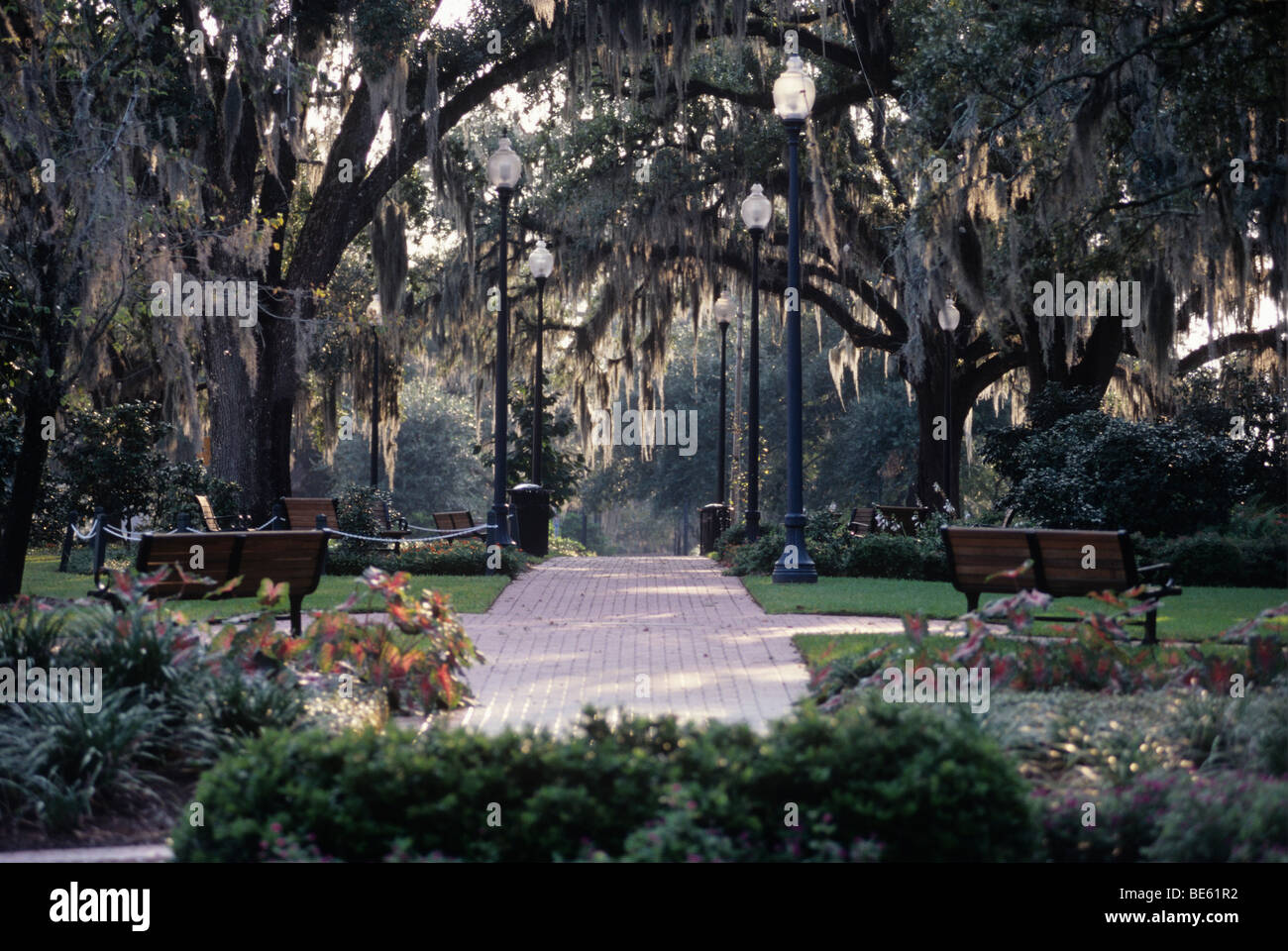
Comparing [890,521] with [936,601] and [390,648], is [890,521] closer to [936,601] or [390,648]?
[936,601]

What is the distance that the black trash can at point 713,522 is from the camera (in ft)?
94.3

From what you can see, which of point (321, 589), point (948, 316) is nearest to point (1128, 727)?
point (321, 589)

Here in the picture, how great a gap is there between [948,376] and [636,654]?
14.6 metres

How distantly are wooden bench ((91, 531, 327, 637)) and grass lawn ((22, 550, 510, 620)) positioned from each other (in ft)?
4.44

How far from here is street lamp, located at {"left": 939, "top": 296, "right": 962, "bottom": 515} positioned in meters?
22.4

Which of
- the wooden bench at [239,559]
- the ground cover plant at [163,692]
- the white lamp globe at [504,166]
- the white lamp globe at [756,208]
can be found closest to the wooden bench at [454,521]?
the white lamp globe at [504,166]

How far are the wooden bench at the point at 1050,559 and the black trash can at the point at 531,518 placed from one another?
15436 mm

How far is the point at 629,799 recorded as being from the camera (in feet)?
15.3

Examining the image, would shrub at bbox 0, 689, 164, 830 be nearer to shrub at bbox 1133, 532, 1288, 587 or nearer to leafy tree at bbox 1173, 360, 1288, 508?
shrub at bbox 1133, 532, 1288, 587

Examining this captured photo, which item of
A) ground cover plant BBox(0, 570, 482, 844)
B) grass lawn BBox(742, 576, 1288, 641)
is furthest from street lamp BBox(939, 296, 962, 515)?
ground cover plant BBox(0, 570, 482, 844)

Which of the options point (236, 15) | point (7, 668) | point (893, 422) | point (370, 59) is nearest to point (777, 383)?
point (893, 422)

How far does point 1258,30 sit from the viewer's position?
12727mm

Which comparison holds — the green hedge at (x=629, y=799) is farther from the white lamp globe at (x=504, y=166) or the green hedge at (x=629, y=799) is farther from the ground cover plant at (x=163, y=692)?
the white lamp globe at (x=504, y=166)

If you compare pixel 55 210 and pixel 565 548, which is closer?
pixel 55 210
